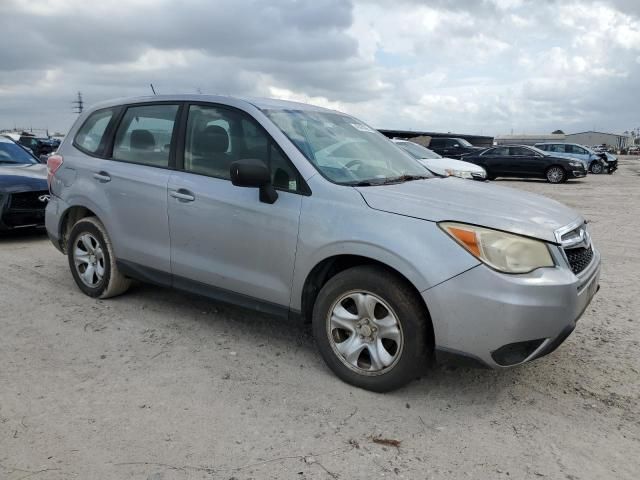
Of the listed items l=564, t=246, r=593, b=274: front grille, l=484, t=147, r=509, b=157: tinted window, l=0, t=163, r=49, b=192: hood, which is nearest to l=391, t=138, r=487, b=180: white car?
l=0, t=163, r=49, b=192: hood

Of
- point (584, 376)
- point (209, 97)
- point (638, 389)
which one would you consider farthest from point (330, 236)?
point (638, 389)

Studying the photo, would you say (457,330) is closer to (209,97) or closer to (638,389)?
(638,389)

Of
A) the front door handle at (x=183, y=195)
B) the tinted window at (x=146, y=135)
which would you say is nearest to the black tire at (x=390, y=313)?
the front door handle at (x=183, y=195)

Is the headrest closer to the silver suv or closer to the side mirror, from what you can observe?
the silver suv

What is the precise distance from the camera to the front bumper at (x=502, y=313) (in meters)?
2.82

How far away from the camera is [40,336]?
4.10 meters

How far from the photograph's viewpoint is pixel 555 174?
21125 mm

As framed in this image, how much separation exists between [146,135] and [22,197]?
3.99m

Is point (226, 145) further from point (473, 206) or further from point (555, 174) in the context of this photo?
point (555, 174)

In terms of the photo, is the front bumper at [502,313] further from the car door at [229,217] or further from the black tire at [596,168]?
the black tire at [596,168]

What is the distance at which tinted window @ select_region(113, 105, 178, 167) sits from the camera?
14.1 ft

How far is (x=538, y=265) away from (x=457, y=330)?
55cm

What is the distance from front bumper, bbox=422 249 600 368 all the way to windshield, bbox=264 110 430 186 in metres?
1.01

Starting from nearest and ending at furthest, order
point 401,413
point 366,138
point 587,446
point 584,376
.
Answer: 1. point 587,446
2. point 401,413
3. point 584,376
4. point 366,138
